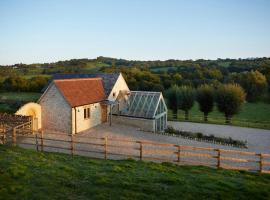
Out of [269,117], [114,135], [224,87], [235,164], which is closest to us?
[235,164]

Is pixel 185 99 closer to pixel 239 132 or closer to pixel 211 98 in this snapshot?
pixel 211 98

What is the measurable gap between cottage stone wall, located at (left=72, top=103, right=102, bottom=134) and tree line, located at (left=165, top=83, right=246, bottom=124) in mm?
13969

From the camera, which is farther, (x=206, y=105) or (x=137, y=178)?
(x=206, y=105)

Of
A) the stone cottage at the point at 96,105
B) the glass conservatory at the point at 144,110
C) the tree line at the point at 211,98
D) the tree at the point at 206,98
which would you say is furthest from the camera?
the tree at the point at 206,98

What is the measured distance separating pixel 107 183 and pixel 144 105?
64.5ft

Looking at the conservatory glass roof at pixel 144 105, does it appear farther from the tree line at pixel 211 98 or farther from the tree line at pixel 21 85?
the tree line at pixel 21 85

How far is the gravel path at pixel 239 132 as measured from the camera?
24.0 m

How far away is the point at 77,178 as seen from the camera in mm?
10328

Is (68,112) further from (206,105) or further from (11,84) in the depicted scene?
(11,84)

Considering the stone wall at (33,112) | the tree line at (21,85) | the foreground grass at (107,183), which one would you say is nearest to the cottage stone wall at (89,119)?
the stone wall at (33,112)

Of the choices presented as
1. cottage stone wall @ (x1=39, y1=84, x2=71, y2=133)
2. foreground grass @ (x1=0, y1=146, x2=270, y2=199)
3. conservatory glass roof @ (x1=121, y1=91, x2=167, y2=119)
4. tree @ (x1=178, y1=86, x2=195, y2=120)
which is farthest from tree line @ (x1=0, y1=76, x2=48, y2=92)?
foreground grass @ (x1=0, y1=146, x2=270, y2=199)

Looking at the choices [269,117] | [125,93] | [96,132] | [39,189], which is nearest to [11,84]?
[125,93]

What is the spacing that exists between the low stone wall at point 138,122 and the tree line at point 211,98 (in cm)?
1161

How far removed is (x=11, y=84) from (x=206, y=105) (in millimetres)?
44370
